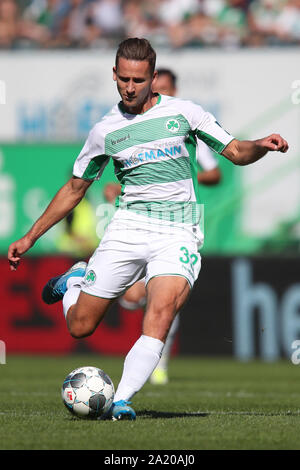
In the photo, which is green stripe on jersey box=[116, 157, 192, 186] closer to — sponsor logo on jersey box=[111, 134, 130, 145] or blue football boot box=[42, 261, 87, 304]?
sponsor logo on jersey box=[111, 134, 130, 145]

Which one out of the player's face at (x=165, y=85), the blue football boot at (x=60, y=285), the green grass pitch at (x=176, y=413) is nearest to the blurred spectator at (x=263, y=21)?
the green grass pitch at (x=176, y=413)

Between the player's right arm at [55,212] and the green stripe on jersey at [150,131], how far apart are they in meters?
0.50

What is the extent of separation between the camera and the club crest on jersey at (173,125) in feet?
21.1

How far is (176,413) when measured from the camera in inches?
275

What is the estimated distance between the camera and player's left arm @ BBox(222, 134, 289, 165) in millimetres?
6016

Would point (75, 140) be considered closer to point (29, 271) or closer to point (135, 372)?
point (29, 271)

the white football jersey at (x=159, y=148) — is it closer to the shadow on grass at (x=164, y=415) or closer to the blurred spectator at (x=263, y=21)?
the shadow on grass at (x=164, y=415)

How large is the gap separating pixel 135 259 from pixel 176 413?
1.23 m

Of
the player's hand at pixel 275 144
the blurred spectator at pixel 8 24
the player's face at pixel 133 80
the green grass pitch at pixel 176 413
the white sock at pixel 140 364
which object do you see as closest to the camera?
the green grass pitch at pixel 176 413

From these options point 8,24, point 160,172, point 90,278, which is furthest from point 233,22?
point 90,278

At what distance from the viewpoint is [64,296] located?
721cm

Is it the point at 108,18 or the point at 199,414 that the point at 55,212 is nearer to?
the point at 199,414

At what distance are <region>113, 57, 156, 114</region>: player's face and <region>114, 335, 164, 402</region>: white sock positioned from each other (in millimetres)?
1494
